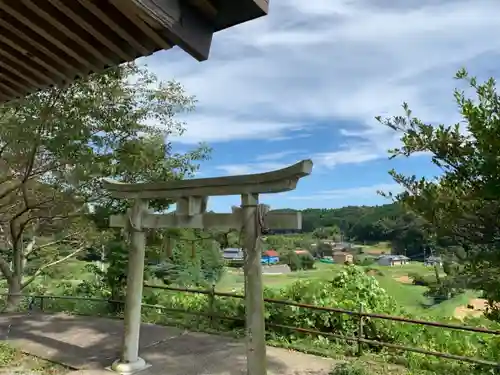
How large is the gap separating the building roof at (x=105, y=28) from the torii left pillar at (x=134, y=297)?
3421mm

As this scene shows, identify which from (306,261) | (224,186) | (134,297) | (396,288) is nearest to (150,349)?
(134,297)

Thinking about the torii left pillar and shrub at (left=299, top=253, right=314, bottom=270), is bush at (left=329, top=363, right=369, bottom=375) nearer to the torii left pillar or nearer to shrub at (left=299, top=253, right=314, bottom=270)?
the torii left pillar

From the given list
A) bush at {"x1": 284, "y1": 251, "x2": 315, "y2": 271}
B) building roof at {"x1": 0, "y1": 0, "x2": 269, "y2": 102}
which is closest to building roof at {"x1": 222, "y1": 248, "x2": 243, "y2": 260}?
building roof at {"x1": 0, "y1": 0, "x2": 269, "y2": 102}

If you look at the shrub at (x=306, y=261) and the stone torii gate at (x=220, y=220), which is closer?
the stone torii gate at (x=220, y=220)

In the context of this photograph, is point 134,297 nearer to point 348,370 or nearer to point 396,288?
point 348,370

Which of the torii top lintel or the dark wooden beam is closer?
the dark wooden beam

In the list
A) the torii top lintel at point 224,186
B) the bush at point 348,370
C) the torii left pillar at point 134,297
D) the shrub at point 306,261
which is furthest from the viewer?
the shrub at point 306,261

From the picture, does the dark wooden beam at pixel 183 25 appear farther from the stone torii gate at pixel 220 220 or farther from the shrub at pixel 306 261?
the shrub at pixel 306 261

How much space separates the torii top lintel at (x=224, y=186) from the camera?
359cm

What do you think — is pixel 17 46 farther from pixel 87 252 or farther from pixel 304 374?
pixel 87 252

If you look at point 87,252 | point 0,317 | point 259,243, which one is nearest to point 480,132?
point 259,243

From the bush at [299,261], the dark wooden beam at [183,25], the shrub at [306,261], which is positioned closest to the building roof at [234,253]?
the dark wooden beam at [183,25]

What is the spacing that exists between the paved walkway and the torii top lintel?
207 centimetres

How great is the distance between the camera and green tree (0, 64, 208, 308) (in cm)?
673
